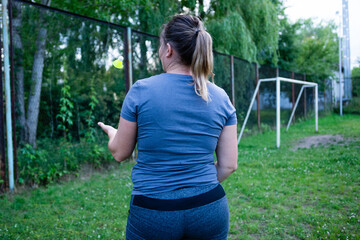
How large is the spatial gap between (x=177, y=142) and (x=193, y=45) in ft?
1.51

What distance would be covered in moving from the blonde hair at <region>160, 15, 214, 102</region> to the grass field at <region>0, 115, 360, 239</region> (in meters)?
2.39

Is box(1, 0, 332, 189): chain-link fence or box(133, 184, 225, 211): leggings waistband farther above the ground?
box(1, 0, 332, 189): chain-link fence

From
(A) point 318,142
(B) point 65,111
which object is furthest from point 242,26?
(B) point 65,111

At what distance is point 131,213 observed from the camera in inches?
54.9

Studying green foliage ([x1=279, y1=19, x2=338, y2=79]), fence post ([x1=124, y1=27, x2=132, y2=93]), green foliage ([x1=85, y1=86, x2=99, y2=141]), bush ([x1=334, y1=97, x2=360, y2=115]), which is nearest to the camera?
green foliage ([x1=85, y1=86, x2=99, y2=141])

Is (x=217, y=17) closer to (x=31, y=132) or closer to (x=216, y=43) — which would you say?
(x=216, y=43)

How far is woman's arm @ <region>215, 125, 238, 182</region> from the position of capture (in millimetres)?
1518

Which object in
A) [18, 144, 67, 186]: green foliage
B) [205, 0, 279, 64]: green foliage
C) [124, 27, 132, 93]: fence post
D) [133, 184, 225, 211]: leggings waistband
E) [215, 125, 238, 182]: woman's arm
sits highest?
[205, 0, 279, 64]: green foliage

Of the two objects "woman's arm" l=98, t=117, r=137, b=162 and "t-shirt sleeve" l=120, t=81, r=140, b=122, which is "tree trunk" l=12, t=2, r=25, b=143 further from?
"t-shirt sleeve" l=120, t=81, r=140, b=122

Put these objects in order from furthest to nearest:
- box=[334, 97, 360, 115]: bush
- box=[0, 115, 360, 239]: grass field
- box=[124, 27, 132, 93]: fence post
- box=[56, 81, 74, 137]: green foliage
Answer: box=[334, 97, 360, 115]: bush < box=[124, 27, 132, 93]: fence post < box=[56, 81, 74, 137]: green foliage < box=[0, 115, 360, 239]: grass field

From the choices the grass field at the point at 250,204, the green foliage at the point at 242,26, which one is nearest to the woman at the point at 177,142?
the grass field at the point at 250,204

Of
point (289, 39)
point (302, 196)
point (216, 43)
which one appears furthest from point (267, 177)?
point (289, 39)

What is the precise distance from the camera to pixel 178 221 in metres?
1.30

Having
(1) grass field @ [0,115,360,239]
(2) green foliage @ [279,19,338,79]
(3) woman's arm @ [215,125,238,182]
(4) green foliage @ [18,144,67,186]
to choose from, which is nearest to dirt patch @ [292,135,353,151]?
(1) grass field @ [0,115,360,239]
